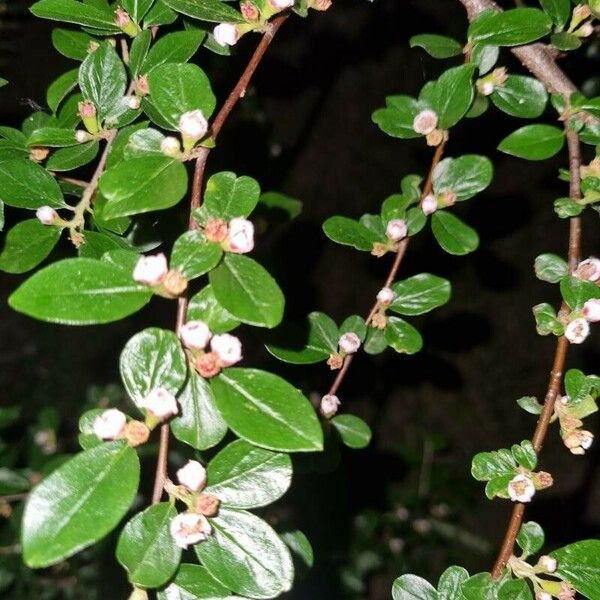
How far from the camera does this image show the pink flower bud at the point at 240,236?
599 millimetres

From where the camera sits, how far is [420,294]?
3.21ft

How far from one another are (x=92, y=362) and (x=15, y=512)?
1.38m

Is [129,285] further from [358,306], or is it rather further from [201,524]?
[358,306]

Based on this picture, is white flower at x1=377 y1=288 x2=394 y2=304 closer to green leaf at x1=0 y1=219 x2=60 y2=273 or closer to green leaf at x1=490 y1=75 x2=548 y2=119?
green leaf at x1=490 y1=75 x2=548 y2=119

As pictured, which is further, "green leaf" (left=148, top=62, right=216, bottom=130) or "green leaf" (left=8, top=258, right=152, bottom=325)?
"green leaf" (left=148, top=62, right=216, bottom=130)

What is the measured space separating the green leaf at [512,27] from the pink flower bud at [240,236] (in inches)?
16.7

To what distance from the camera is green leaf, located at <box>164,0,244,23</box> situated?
27.2 inches

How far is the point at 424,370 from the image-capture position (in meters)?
2.95

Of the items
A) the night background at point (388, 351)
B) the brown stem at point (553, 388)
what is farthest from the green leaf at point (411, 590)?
the night background at point (388, 351)

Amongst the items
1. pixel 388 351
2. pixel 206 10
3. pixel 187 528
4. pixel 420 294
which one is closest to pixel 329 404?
pixel 420 294

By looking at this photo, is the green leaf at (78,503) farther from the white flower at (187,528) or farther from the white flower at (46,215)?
the white flower at (46,215)

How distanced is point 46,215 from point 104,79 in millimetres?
163

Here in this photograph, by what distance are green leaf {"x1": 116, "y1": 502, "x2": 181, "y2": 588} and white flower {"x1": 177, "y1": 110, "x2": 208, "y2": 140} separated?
1.04 ft

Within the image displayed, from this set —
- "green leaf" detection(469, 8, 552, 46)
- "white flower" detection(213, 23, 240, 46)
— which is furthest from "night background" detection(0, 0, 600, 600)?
"white flower" detection(213, 23, 240, 46)
